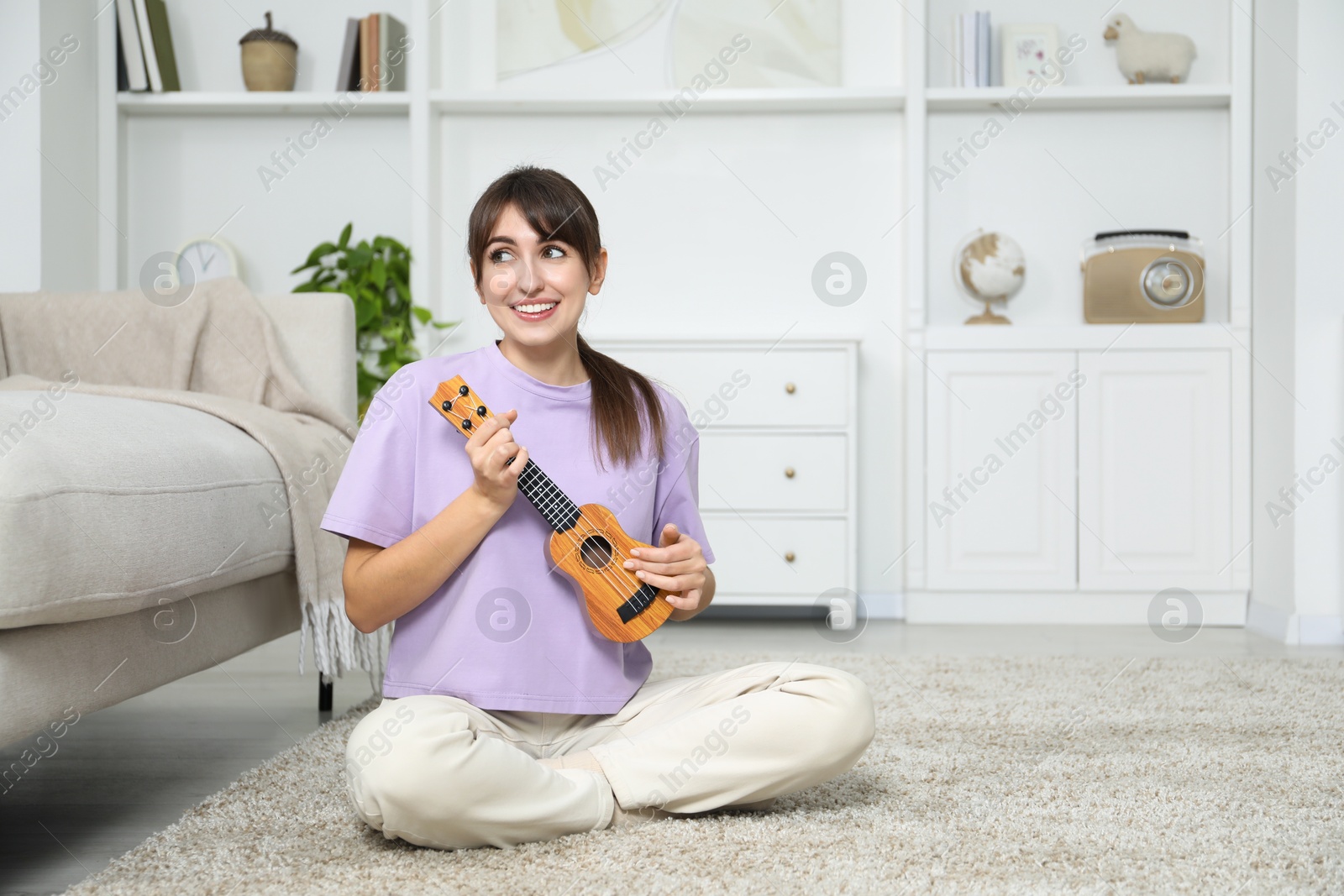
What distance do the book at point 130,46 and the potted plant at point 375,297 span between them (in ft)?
2.22

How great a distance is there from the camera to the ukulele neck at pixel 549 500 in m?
1.02

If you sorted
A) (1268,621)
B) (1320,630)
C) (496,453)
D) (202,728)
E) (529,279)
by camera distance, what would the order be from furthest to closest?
(1268,621), (1320,630), (202,728), (529,279), (496,453)

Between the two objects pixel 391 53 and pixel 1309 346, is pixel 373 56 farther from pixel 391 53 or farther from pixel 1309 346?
pixel 1309 346

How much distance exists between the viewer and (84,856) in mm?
1021

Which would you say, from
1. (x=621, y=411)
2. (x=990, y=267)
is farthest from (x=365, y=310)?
(x=621, y=411)

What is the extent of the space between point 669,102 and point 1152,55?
4.30ft

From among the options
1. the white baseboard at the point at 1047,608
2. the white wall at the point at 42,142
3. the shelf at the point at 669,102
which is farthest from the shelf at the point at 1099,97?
the white wall at the point at 42,142

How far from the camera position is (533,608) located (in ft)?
3.46

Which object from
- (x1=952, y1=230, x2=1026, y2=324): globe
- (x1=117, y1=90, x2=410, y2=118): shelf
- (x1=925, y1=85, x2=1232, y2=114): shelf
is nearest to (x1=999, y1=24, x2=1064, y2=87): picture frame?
(x1=925, y1=85, x2=1232, y2=114): shelf

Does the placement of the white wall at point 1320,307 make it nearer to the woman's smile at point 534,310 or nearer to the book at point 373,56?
the woman's smile at point 534,310

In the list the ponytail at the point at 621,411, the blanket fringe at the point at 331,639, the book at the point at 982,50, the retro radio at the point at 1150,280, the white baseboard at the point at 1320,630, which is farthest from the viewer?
the book at the point at 982,50

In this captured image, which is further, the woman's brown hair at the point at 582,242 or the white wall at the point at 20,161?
the white wall at the point at 20,161

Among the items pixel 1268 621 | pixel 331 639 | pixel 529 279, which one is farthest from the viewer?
pixel 1268 621

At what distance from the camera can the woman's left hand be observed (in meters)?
1.02
